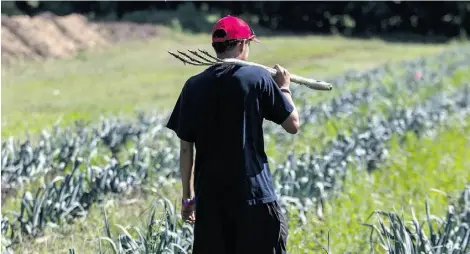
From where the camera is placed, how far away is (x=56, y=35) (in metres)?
30.8

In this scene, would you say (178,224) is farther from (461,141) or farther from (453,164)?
(461,141)

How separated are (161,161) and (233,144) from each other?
411cm

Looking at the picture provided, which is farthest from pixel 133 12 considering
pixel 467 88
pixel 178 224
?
pixel 178 224

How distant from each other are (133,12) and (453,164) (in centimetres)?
3366

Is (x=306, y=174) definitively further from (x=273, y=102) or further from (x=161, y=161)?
(x=273, y=102)

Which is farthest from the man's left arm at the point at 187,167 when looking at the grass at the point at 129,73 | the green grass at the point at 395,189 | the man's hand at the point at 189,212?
the grass at the point at 129,73

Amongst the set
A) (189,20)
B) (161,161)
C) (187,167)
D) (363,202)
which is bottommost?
(363,202)

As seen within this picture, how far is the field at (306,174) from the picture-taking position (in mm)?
6133

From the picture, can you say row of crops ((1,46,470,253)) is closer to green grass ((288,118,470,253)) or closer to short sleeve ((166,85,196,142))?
green grass ((288,118,470,253))

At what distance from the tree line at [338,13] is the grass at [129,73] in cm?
342

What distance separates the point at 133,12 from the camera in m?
42.2

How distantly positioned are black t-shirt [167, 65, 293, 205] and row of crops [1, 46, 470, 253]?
0.78 metres

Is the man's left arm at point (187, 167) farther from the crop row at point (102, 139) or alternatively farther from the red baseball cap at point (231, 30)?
the crop row at point (102, 139)

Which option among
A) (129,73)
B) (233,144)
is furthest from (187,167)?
(129,73)
